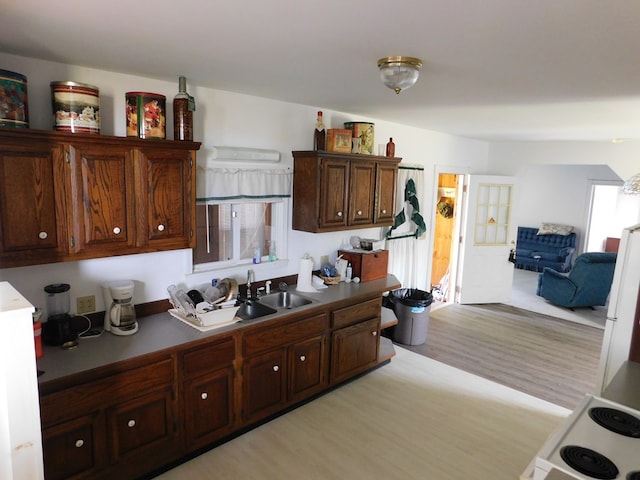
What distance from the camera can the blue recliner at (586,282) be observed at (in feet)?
20.1

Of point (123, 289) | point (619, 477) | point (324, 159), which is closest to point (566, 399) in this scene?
point (619, 477)

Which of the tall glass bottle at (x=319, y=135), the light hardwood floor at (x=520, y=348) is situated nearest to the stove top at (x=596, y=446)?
the light hardwood floor at (x=520, y=348)

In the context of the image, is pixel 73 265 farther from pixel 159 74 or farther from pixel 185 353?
pixel 159 74

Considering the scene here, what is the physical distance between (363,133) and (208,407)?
2.64m

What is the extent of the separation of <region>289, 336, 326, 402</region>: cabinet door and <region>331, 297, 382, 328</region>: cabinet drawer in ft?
0.69

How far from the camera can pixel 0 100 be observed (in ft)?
6.59

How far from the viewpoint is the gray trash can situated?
4.70 metres

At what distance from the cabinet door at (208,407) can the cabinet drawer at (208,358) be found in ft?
0.16

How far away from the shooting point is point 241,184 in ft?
10.9

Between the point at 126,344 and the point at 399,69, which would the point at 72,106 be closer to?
the point at 126,344

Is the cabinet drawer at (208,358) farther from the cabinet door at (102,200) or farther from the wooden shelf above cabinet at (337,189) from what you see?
the wooden shelf above cabinet at (337,189)

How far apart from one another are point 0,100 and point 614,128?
16.8 feet

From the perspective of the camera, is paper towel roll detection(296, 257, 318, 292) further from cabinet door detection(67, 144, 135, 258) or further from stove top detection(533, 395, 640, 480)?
stove top detection(533, 395, 640, 480)

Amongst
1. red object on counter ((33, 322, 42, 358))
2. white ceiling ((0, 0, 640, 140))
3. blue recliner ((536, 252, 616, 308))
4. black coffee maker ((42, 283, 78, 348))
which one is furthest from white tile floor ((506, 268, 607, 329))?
red object on counter ((33, 322, 42, 358))
